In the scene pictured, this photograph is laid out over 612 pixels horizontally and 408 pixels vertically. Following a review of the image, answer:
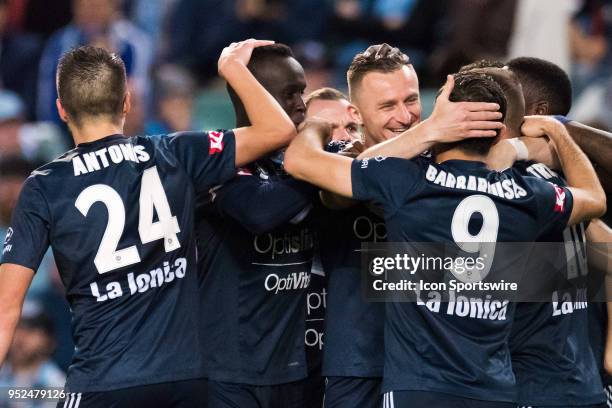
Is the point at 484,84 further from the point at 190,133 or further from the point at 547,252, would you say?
the point at 190,133

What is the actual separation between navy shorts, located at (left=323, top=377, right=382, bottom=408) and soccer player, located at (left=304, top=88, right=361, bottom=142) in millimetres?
1497

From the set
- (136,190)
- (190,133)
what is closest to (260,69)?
(190,133)

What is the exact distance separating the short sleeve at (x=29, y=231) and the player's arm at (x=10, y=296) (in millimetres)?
33

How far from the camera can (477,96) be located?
452 centimetres

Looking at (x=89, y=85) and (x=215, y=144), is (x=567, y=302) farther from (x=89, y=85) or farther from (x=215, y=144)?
(x=89, y=85)

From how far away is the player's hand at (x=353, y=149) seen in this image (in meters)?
5.03

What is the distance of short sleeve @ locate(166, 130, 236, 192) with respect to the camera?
15.3 feet

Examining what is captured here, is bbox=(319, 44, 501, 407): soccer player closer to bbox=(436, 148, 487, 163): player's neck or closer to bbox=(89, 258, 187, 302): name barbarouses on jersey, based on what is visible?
bbox=(436, 148, 487, 163): player's neck

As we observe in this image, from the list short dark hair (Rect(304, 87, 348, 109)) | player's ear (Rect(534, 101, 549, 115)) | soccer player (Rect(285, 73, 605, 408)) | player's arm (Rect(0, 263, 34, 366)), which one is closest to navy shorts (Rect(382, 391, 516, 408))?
soccer player (Rect(285, 73, 605, 408))

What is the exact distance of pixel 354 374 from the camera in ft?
16.4

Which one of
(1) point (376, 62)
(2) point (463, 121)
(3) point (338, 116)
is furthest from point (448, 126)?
(3) point (338, 116)

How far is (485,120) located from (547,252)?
93cm

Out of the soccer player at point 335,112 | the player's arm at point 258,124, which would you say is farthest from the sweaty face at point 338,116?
the player's arm at point 258,124

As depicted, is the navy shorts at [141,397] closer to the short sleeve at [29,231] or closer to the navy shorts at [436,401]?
the short sleeve at [29,231]
